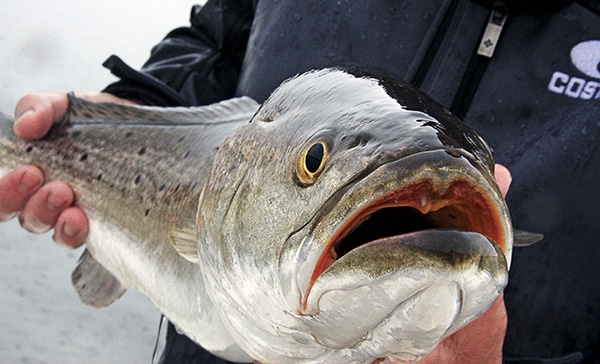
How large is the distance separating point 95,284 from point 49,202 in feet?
0.87

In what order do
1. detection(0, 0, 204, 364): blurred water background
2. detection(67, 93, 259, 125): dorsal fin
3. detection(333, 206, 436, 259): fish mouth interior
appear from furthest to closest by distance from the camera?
detection(0, 0, 204, 364): blurred water background < detection(67, 93, 259, 125): dorsal fin < detection(333, 206, 436, 259): fish mouth interior

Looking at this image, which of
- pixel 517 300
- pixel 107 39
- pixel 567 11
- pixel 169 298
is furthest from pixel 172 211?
pixel 107 39

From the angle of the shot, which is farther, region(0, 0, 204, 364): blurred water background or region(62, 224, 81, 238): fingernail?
region(0, 0, 204, 364): blurred water background

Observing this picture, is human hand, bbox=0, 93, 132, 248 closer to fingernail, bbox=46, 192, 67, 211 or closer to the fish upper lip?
fingernail, bbox=46, 192, 67, 211

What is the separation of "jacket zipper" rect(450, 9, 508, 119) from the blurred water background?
6.20ft

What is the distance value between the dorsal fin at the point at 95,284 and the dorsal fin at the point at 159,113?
394mm

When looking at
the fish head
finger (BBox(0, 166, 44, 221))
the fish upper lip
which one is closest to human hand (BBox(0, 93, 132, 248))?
finger (BBox(0, 166, 44, 221))

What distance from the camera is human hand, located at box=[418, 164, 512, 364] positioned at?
1073 mm

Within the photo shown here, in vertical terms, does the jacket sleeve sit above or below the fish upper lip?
below

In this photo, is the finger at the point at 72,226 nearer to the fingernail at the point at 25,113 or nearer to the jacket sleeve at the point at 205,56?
the fingernail at the point at 25,113

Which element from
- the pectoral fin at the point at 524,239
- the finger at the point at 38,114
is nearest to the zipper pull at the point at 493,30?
the pectoral fin at the point at 524,239

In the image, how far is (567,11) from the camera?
153 centimetres

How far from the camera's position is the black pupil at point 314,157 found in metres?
0.81

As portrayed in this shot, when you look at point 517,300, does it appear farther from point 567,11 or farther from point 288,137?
point 288,137
